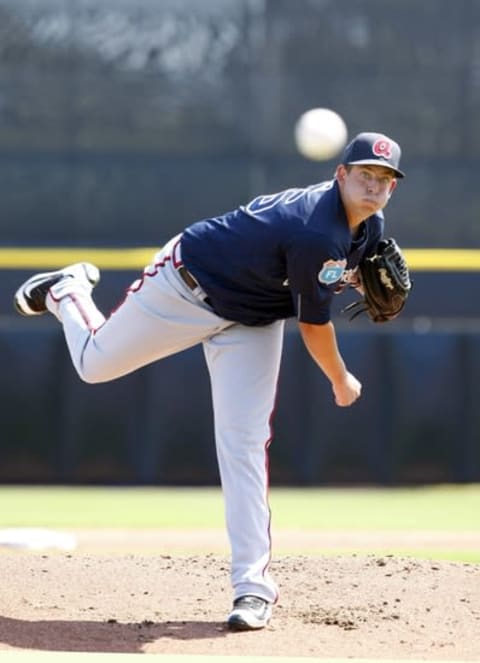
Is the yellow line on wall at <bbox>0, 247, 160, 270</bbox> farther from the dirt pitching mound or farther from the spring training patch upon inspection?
the spring training patch

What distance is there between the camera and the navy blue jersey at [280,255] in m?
3.66

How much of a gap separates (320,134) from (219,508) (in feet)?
7.60

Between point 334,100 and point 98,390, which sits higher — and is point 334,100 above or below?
above

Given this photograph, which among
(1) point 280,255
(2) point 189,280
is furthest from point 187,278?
(1) point 280,255

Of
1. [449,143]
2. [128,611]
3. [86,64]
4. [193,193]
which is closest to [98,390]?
[193,193]

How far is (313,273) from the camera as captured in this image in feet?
12.0

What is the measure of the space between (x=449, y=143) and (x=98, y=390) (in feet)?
8.50

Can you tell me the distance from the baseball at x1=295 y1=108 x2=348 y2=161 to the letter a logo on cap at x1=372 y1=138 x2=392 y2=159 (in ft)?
16.0

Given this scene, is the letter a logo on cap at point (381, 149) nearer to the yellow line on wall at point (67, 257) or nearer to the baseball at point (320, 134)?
the baseball at point (320, 134)

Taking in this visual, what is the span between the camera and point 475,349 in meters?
8.17

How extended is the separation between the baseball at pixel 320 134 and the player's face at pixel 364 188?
16.0 feet

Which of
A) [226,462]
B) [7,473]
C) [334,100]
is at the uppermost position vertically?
[334,100]

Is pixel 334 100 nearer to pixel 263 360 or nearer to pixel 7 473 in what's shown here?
pixel 7 473

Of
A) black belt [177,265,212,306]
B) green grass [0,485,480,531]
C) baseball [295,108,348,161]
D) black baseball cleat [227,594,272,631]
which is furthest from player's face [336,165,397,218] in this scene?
baseball [295,108,348,161]
